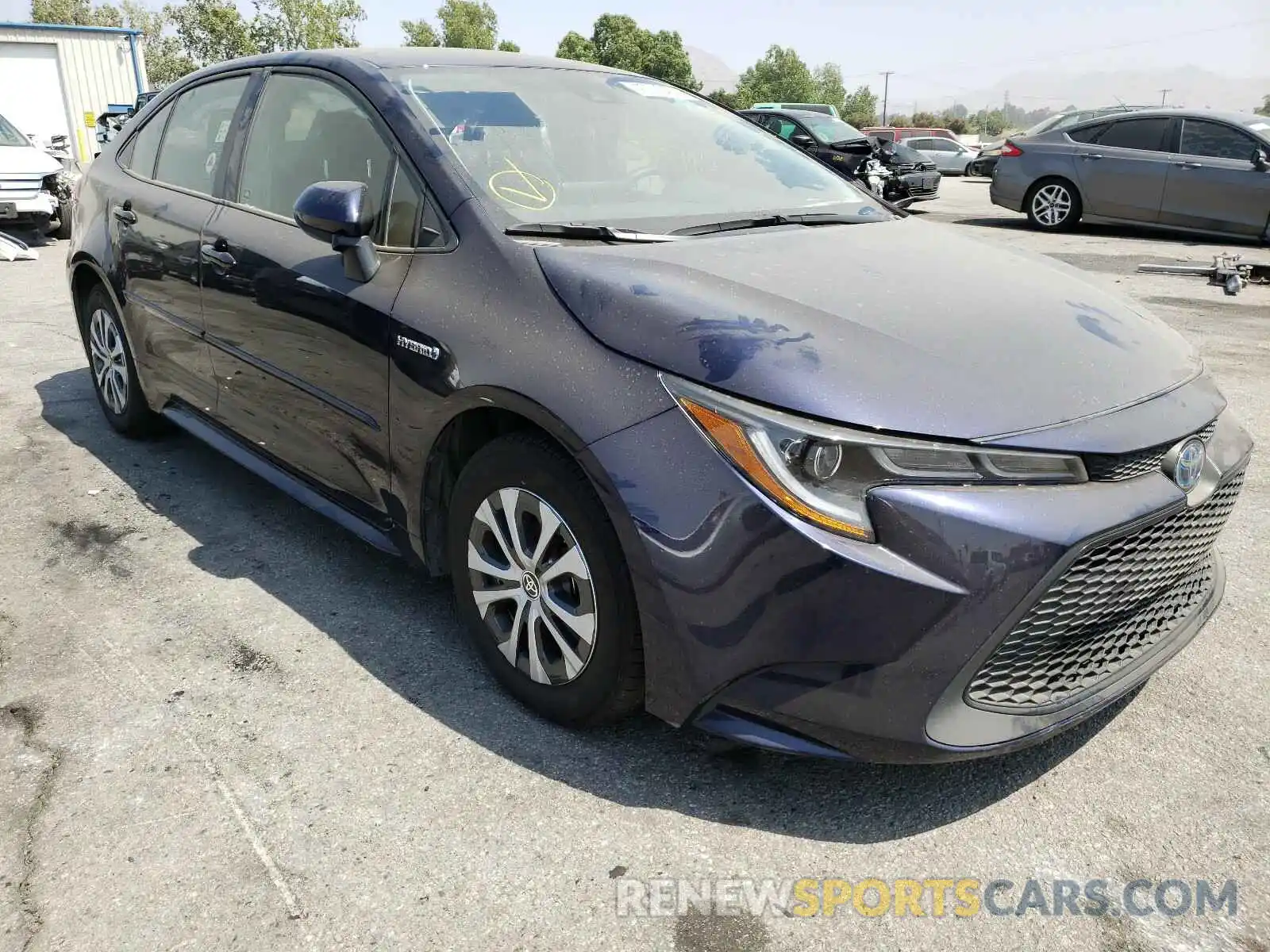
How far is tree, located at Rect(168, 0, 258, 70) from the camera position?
51.0 metres

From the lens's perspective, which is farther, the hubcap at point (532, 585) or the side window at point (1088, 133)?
the side window at point (1088, 133)

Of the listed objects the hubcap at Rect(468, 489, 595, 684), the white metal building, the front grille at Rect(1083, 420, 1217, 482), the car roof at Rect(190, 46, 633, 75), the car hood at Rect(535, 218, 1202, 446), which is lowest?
the hubcap at Rect(468, 489, 595, 684)

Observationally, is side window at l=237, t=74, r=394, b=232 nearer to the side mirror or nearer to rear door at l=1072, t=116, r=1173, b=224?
the side mirror

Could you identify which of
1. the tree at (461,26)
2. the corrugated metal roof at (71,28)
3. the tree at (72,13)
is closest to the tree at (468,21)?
the tree at (461,26)

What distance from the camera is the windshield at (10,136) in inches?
475

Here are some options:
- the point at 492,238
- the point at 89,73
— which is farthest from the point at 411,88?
the point at 89,73

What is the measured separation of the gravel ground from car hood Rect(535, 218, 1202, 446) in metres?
0.25

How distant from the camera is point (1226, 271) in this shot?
8.98 meters

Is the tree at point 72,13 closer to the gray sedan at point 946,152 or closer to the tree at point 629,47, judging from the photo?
the tree at point 629,47

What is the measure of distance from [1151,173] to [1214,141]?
0.70 metres

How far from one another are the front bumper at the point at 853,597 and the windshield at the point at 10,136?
42.3ft

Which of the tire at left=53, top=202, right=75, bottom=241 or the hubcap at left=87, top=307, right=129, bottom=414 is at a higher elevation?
the tire at left=53, top=202, right=75, bottom=241

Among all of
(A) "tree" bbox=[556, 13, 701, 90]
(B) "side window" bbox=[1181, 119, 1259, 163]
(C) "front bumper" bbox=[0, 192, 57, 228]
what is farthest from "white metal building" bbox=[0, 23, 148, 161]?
(A) "tree" bbox=[556, 13, 701, 90]

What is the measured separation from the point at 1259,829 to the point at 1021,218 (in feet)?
46.9
